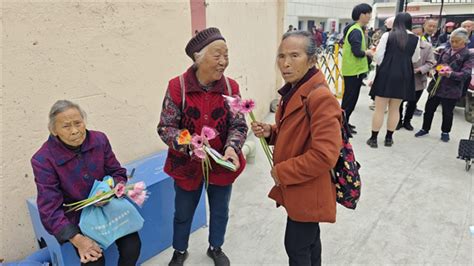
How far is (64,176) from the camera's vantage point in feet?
5.94

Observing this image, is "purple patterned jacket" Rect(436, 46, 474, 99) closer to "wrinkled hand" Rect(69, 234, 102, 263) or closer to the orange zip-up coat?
the orange zip-up coat

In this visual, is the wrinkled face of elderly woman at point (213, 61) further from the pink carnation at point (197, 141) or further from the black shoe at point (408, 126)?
the black shoe at point (408, 126)

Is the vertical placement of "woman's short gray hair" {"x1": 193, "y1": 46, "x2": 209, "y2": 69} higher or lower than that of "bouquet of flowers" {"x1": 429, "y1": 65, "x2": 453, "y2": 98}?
higher

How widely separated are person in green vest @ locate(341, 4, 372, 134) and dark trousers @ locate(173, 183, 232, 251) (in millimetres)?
3301

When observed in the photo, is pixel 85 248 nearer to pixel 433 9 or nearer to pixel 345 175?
pixel 345 175

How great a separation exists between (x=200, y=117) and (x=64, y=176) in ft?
2.63

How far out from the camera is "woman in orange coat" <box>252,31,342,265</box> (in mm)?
1483

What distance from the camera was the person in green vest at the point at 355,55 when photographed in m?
4.66

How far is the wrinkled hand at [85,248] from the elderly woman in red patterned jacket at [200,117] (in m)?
0.56

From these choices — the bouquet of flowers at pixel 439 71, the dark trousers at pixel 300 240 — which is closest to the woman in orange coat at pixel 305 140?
the dark trousers at pixel 300 240

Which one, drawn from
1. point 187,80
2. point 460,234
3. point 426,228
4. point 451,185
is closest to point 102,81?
point 187,80

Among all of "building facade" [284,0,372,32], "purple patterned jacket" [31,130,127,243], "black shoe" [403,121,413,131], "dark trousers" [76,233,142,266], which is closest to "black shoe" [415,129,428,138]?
"black shoe" [403,121,413,131]

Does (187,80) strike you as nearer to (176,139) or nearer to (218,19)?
(176,139)

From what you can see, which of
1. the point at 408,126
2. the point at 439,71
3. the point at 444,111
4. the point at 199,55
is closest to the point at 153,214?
the point at 199,55
